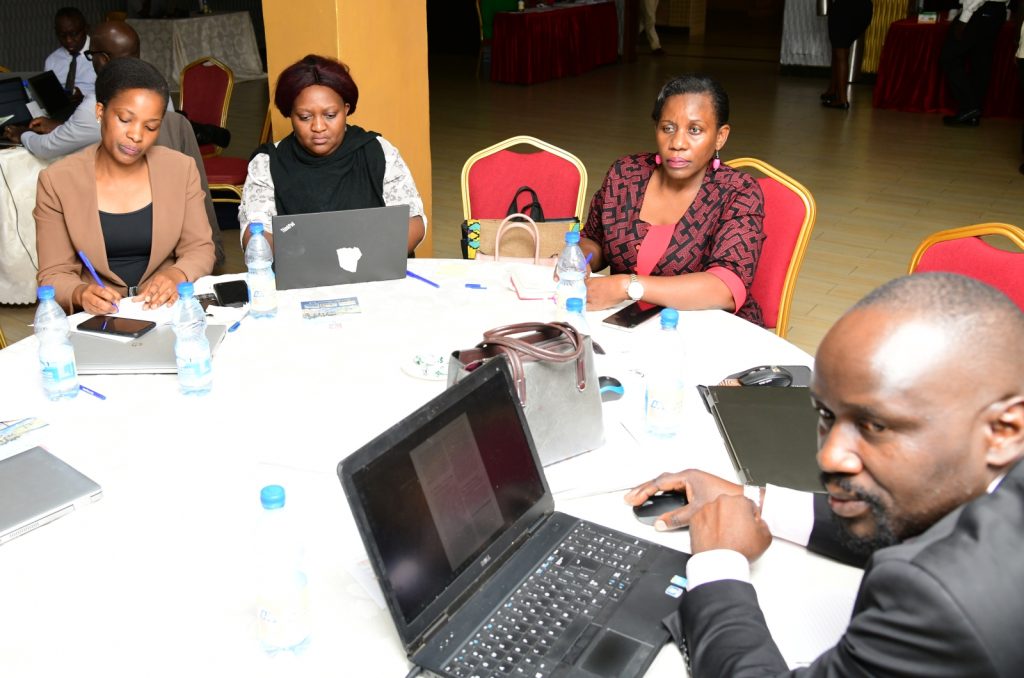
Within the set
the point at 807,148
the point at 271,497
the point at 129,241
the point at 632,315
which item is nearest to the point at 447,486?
the point at 271,497

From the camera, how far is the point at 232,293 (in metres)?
2.56

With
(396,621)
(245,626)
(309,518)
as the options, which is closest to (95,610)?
(245,626)

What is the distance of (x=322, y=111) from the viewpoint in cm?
315

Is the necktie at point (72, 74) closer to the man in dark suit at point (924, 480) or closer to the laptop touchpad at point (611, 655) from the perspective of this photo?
the laptop touchpad at point (611, 655)

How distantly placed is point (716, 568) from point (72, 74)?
5902 mm

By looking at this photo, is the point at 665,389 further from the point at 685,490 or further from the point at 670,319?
the point at 685,490

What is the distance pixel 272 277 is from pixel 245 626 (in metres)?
1.24

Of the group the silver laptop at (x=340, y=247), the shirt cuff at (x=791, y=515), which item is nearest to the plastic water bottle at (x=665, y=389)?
the shirt cuff at (x=791, y=515)

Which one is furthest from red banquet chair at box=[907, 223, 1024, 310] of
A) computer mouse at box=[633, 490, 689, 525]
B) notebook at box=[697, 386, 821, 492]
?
computer mouse at box=[633, 490, 689, 525]

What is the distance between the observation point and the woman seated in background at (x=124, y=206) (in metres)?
2.79

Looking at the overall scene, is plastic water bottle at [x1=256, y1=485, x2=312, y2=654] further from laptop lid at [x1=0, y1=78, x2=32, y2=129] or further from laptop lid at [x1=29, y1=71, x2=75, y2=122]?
laptop lid at [x1=29, y1=71, x2=75, y2=122]

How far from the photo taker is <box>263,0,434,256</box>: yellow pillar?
3.70m

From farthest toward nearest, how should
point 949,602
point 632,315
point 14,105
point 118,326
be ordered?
point 14,105 < point 632,315 < point 118,326 < point 949,602

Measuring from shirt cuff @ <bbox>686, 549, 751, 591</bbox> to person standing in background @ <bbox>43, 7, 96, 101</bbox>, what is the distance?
5513 mm
